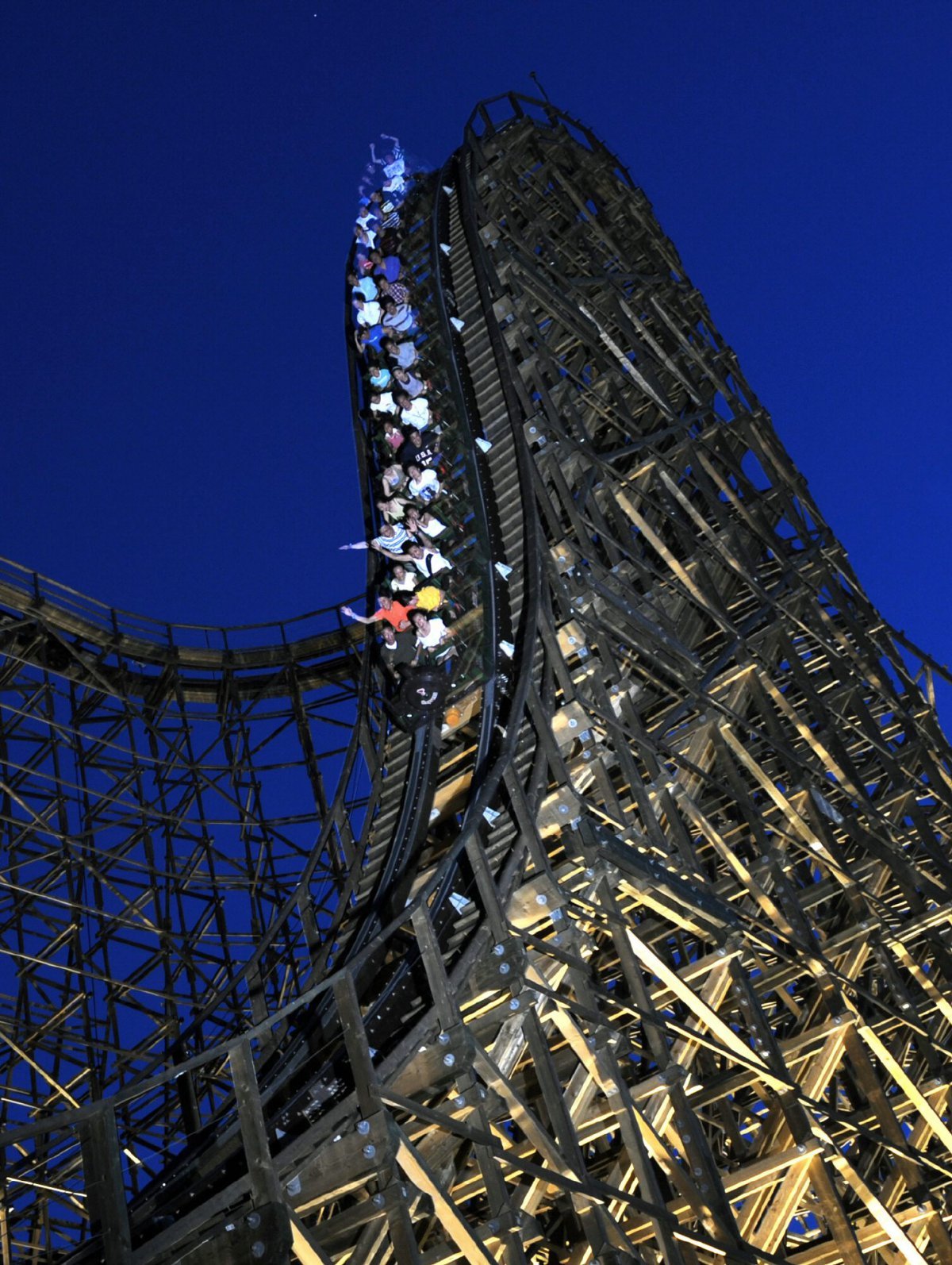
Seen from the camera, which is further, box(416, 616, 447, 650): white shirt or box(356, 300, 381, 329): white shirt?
box(356, 300, 381, 329): white shirt

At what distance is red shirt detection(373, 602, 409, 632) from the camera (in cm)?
1026

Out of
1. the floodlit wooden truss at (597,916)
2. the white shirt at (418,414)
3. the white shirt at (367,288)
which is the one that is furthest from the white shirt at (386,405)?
the white shirt at (367,288)

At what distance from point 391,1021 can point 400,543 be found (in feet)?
15.4

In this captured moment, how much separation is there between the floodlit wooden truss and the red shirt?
0.56m

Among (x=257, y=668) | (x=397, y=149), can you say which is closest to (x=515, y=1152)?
→ (x=257, y=668)

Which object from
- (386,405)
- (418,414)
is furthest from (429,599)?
(386,405)

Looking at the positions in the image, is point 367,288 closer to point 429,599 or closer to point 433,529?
point 433,529

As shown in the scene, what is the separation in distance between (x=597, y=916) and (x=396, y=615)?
330 centimetres

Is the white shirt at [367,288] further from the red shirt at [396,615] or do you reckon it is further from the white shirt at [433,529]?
the red shirt at [396,615]

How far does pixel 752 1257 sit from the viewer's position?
272 inches

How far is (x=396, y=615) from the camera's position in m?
10.3

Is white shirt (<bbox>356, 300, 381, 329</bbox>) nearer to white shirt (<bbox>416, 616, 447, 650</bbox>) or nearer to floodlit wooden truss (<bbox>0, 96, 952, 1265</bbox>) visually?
floodlit wooden truss (<bbox>0, 96, 952, 1265</bbox>)

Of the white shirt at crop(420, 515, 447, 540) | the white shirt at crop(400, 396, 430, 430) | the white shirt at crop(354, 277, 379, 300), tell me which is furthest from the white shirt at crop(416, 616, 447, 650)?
the white shirt at crop(354, 277, 379, 300)

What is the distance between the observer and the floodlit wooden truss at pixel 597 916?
6188 millimetres
